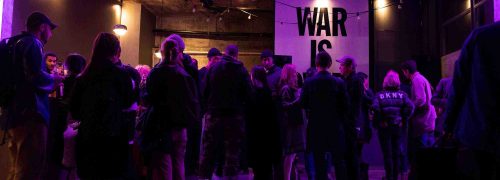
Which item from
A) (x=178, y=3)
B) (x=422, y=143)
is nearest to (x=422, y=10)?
(x=422, y=143)

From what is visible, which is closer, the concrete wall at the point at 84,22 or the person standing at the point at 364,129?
the person standing at the point at 364,129

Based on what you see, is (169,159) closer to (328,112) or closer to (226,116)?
(226,116)

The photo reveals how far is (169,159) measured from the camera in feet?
11.6

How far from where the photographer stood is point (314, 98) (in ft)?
14.3

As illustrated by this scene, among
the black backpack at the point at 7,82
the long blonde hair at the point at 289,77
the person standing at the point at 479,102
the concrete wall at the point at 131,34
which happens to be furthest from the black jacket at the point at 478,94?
the concrete wall at the point at 131,34

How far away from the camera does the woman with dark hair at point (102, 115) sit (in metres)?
2.80

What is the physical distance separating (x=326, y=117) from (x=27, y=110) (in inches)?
106

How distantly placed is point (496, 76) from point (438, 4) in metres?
9.31

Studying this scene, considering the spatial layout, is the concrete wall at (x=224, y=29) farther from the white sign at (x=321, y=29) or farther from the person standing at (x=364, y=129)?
the person standing at (x=364, y=129)

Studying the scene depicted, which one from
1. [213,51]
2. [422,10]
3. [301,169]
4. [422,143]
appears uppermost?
[422,10]

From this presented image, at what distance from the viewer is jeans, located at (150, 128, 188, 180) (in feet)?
11.5

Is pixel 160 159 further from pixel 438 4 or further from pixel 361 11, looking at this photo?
pixel 438 4

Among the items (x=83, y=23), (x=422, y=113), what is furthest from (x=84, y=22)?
(x=422, y=113)

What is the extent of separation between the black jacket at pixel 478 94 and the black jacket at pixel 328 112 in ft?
6.28
